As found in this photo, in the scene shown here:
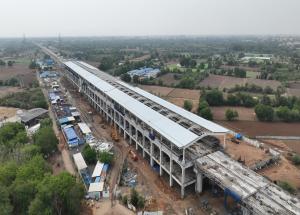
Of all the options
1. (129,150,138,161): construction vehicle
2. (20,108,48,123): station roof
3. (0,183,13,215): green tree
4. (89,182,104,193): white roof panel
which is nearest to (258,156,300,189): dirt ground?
(129,150,138,161): construction vehicle

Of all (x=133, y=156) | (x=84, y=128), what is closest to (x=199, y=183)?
(x=133, y=156)

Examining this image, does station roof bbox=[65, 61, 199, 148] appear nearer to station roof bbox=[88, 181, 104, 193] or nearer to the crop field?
station roof bbox=[88, 181, 104, 193]

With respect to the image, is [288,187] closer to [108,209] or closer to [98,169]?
[108,209]

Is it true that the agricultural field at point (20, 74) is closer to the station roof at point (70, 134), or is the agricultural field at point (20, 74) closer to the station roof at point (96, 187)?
the station roof at point (70, 134)

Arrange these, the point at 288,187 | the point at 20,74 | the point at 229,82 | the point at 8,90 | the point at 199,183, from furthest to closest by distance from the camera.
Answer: the point at 20,74
the point at 229,82
the point at 8,90
the point at 288,187
the point at 199,183

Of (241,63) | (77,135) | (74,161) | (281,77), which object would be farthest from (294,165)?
(241,63)

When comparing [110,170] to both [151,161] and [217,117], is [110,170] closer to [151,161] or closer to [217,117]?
[151,161]
